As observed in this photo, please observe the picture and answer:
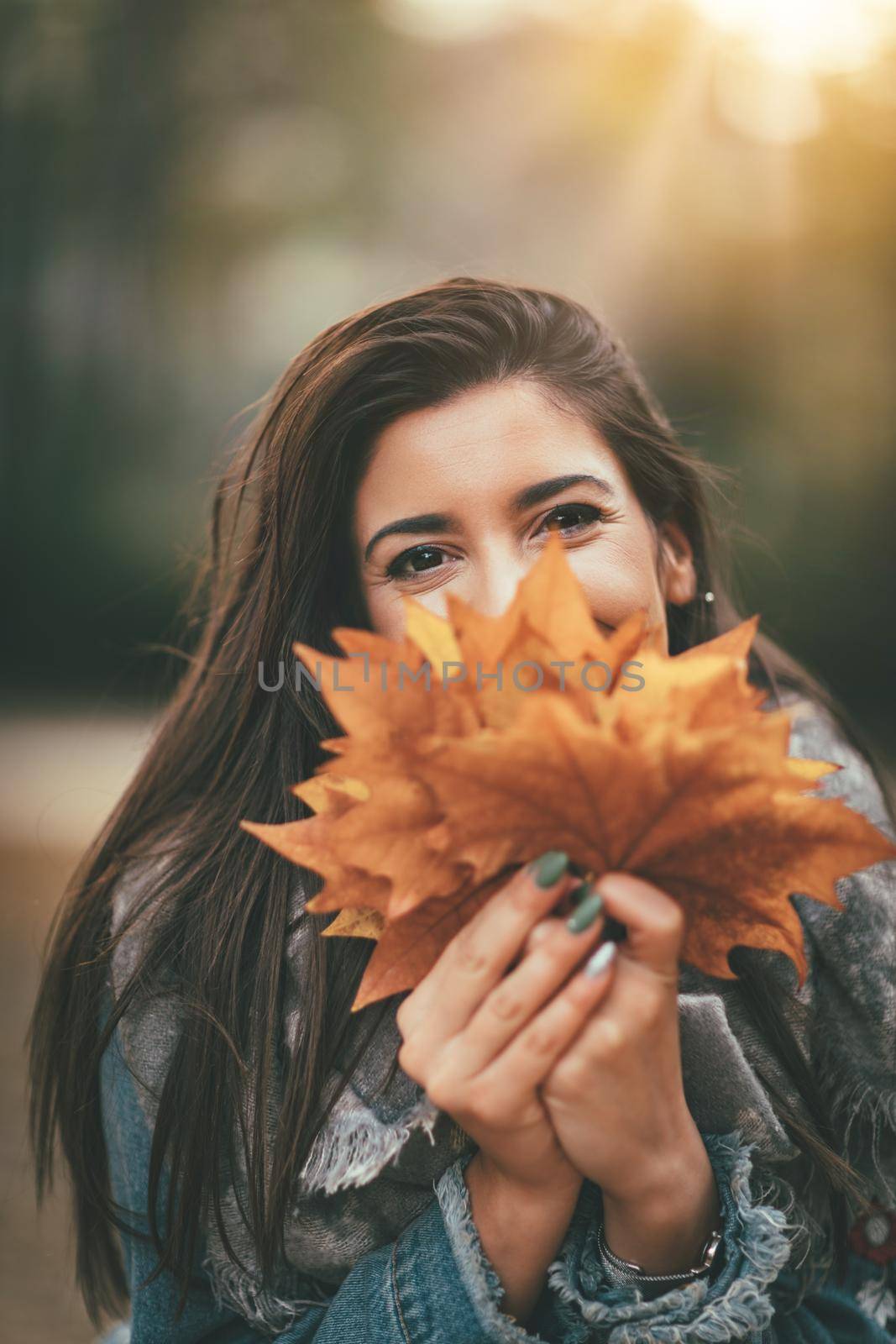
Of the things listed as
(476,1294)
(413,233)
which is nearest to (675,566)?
(476,1294)

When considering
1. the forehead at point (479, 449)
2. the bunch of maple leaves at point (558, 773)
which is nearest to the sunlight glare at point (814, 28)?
the forehead at point (479, 449)

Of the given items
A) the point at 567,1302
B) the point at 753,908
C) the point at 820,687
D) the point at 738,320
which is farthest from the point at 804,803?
the point at 738,320

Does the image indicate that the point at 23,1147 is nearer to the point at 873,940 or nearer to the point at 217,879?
the point at 217,879

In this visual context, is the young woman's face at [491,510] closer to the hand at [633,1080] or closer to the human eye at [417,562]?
the human eye at [417,562]

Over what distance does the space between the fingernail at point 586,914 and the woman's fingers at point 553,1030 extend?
0.10ft

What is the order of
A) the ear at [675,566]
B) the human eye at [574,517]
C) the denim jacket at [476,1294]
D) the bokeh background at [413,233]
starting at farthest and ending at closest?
the bokeh background at [413,233], the ear at [675,566], the human eye at [574,517], the denim jacket at [476,1294]

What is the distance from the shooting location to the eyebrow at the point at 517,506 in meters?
1.15

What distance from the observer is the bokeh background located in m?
5.24

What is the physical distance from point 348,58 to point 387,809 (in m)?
6.47

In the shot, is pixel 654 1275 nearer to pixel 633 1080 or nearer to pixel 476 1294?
pixel 476 1294

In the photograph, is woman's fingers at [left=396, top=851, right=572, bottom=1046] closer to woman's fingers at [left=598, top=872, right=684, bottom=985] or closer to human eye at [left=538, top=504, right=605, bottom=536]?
woman's fingers at [left=598, top=872, right=684, bottom=985]

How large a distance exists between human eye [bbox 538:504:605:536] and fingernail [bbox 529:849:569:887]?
56 centimetres

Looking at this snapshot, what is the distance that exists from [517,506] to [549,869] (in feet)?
1.83

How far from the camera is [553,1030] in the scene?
2.38 ft
